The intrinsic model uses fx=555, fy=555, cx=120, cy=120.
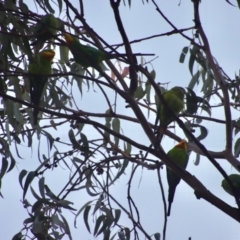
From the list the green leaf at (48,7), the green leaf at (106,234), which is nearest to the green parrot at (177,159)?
the green leaf at (106,234)

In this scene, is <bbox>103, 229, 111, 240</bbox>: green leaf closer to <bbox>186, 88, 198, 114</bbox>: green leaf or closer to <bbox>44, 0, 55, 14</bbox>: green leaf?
<bbox>186, 88, 198, 114</bbox>: green leaf

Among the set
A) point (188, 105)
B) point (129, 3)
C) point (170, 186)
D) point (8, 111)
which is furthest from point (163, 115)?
point (8, 111)

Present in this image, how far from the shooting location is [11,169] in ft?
7.95

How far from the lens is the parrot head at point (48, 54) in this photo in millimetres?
2540

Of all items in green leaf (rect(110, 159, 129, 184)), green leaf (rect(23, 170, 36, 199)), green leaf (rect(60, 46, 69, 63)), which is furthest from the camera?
green leaf (rect(60, 46, 69, 63))

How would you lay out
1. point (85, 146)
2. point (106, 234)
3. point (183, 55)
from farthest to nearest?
point (183, 55) < point (85, 146) < point (106, 234)

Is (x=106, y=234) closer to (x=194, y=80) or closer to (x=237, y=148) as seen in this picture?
(x=237, y=148)

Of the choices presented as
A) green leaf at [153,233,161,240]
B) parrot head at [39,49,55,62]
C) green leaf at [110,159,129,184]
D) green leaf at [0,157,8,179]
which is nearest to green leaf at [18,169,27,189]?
green leaf at [0,157,8,179]

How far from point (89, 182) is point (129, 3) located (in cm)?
80

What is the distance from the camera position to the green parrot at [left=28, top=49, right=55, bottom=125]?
7.63 ft

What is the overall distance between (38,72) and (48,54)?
119mm

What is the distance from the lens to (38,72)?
97.9 inches

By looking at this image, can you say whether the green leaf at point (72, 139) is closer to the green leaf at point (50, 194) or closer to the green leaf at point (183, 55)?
the green leaf at point (50, 194)

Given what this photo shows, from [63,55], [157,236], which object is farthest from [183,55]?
[157,236]
